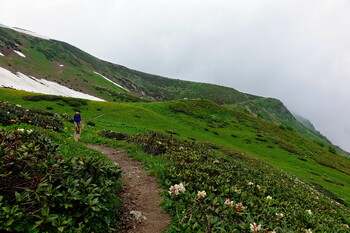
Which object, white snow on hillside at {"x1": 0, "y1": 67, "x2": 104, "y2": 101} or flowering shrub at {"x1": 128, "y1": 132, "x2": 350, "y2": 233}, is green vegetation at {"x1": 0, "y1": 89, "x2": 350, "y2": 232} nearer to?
flowering shrub at {"x1": 128, "y1": 132, "x2": 350, "y2": 233}

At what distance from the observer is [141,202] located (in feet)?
30.2

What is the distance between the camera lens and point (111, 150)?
56.4 ft

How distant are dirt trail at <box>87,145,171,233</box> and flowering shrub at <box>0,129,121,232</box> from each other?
767mm

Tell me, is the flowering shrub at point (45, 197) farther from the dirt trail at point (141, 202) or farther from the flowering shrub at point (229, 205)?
the flowering shrub at point (229, 205)

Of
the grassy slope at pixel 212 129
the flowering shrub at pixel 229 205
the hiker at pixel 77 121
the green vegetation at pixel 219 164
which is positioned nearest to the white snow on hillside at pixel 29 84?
the grassy slope at pixel 212 129

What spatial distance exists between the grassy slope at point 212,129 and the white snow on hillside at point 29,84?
20.8 meters

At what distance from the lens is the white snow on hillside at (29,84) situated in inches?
2584

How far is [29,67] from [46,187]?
357 feet

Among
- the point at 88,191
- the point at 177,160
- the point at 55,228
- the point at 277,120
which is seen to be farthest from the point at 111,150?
the point at 277,120

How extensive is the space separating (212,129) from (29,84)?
6538 cm

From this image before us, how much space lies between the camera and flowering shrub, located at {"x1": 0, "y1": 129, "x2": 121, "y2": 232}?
188 inches

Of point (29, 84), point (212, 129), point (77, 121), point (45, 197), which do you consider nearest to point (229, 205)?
point (45, 197)

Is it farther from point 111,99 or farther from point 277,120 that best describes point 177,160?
point 277,120

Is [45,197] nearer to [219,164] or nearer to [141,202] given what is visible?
[141,202]
